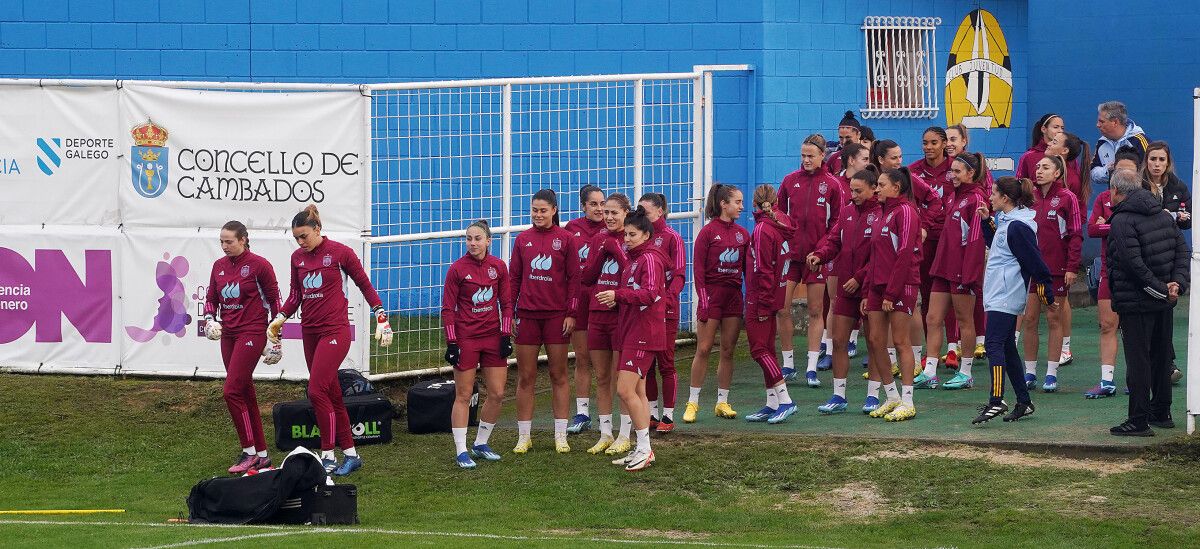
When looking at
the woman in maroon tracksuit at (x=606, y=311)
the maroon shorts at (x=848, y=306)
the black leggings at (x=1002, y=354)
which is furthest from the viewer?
A: the maroon shorts at (x=848, y=306)

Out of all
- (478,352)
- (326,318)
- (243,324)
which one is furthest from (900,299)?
(243,324)

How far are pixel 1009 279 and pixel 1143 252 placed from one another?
905mm

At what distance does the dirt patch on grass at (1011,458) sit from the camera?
989 cm

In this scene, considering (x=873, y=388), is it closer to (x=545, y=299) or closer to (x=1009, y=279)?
(x=1009, y=279)

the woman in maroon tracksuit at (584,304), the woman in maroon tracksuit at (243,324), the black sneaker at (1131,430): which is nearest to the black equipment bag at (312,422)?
the woman in maroon tracksuit at (243,324)

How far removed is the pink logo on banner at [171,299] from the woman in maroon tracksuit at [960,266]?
5.98 meters

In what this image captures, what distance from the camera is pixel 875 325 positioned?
11492 mm

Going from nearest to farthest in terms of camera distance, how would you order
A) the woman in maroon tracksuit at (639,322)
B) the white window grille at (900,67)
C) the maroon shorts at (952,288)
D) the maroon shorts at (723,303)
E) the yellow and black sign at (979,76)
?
the woman in maroon tracksuit at (639,322)
the maroon shorts at (723,303)
the maroon shorts at (952,288)
the white window grille at (900,67)
the yellow and black sign at (979,76)

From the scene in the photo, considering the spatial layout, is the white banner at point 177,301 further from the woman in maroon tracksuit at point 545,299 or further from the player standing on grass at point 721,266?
the player standing on grass at point 721,266

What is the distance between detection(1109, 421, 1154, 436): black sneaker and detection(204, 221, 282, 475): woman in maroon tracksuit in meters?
5.66

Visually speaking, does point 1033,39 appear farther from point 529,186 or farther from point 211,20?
point 211,20

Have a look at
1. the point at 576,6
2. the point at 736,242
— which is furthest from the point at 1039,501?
the point at 576,6

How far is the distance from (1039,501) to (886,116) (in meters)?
7.94

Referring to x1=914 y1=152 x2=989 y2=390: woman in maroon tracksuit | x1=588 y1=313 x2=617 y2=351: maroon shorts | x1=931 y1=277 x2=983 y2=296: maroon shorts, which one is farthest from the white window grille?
x1=588 y1=313 x2=617 y2=351: maroon shorts
